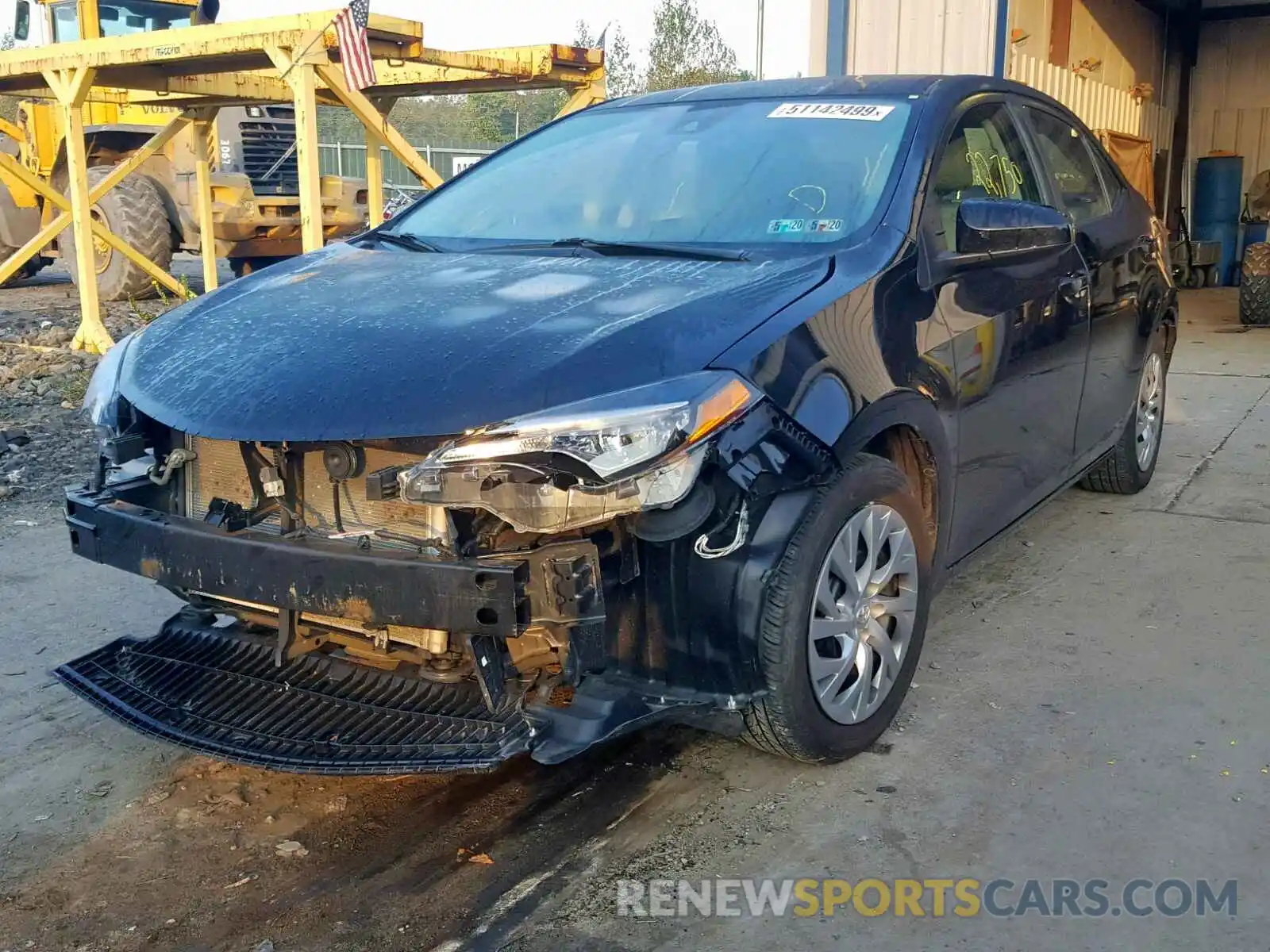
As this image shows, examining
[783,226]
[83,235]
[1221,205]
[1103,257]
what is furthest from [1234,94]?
[783,226]

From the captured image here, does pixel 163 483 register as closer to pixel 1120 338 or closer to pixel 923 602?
pixel 923 602

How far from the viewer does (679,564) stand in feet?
8.50

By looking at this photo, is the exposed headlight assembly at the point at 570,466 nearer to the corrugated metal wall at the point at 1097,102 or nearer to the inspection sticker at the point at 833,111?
the inspection sticker at the point at 833,111


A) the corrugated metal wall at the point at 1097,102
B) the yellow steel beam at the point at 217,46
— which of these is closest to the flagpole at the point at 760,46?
the corrugated metal wall at the point at 1097,102

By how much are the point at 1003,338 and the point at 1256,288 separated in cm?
977

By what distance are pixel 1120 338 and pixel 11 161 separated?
9.59 metres

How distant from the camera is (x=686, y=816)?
112 inches

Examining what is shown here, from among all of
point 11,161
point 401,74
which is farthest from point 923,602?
point 11,161

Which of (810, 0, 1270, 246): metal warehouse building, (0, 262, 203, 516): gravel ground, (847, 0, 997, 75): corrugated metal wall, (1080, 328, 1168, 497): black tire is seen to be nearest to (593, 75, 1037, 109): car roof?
(1080, 328, 1168, 497): black tire

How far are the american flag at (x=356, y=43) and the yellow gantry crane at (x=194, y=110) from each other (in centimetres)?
17

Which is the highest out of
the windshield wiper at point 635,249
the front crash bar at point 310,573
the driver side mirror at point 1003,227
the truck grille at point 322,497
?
the driver side mirror at point 1003,227

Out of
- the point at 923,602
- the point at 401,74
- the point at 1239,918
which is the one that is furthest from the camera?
the point at 401,74

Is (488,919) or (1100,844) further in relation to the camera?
(1100,844)

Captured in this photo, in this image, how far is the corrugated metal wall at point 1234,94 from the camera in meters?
16.3
